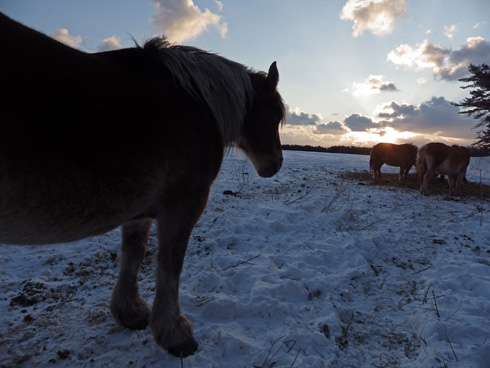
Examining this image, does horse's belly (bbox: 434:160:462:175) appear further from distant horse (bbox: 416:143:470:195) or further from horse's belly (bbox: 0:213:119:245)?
horse's belly (bbox: 0:213:119:245)

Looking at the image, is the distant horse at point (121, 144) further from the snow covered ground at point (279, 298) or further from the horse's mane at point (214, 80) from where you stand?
the snow covered ground at point (279, 298)

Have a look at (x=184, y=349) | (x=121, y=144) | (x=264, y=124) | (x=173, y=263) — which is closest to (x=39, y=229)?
(x=121, y=144)

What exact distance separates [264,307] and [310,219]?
3.27 metres

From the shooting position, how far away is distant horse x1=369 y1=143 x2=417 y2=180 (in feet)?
37.0

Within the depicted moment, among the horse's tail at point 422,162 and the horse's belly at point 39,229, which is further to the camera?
the horse's tail at point 422,162

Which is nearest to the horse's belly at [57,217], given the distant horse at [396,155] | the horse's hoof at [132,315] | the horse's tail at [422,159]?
the horse's hoof at [132,315]

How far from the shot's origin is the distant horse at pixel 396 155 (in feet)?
37.0

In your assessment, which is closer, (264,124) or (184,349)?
(184,349)

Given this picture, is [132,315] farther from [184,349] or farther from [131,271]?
[184,349]

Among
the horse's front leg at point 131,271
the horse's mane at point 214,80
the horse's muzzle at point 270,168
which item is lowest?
the horse's front leg at point 131,271

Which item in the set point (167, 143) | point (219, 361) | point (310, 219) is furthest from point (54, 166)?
point (310, 219)

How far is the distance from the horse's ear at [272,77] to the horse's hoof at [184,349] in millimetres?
2479

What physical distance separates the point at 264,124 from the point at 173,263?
161 centimetres

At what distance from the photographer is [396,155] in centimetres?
1139
